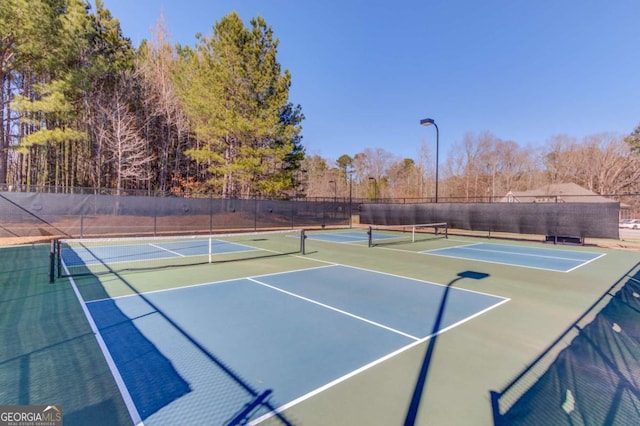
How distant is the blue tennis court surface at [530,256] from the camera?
8789mm

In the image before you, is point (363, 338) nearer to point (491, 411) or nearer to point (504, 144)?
point (491, 411)

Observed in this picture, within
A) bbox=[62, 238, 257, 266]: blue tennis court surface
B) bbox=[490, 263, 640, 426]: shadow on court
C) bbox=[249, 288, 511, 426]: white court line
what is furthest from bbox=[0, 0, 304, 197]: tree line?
bbox=[490, 263, 640, 426]: shadow on court

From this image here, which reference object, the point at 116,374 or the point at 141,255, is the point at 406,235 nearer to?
the point at 141,255

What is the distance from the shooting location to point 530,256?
1032cm

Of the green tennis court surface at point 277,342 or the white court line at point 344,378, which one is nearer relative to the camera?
the white court line at point 344,378

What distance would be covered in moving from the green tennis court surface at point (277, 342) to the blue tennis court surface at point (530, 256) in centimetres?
172

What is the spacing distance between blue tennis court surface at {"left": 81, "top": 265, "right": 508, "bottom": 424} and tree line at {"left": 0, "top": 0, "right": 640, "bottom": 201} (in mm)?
13790

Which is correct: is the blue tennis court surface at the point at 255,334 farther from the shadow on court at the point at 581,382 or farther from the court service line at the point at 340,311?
the shadow on court at the point at 581,382

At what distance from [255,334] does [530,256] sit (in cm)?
1038

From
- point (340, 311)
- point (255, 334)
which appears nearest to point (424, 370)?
point (340, 311)

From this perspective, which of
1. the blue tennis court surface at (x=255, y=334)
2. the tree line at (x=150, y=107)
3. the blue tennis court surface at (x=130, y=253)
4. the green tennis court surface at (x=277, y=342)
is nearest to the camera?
the green tennis court surface at (x=277, y=342)

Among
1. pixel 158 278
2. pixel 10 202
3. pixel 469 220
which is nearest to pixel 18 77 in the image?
pixel 10 202

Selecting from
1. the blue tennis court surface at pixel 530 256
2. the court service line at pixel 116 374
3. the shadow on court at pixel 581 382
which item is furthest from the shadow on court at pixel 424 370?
the blue tennis court surface at pixel 530 256

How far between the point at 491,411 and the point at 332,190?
45541mm
